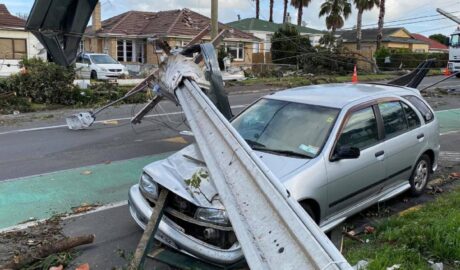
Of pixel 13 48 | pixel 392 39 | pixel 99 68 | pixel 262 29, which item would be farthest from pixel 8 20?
pixel 392 39

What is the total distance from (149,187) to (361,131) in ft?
8.52

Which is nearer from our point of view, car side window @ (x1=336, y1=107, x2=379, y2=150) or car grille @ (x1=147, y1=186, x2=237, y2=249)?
car grille @ (x1=147, y1=186, x2=237, y2=249)

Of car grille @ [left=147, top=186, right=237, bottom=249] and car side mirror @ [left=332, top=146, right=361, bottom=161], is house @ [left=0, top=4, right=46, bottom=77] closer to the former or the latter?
car grille @ [left=147, top=186, right=237, bottom=249]

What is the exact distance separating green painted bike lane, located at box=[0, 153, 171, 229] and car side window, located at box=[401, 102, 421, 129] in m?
4.03

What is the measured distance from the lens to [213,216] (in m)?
4.24

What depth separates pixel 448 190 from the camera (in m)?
7.17

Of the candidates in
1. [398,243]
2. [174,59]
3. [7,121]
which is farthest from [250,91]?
[398,243]

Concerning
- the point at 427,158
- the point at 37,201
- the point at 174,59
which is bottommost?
the point at 37,201

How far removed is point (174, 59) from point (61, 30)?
285 centimetres

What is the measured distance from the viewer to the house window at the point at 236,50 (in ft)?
133

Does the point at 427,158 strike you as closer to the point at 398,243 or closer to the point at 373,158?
the point at 373,158

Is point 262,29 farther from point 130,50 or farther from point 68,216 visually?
point 68,216

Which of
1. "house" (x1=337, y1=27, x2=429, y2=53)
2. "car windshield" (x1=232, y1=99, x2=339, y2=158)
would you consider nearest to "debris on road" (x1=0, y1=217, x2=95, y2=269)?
"car windshield" (x1=232, y1=99, x2=339, y2=158)

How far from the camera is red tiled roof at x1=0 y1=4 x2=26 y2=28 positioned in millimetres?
33719
